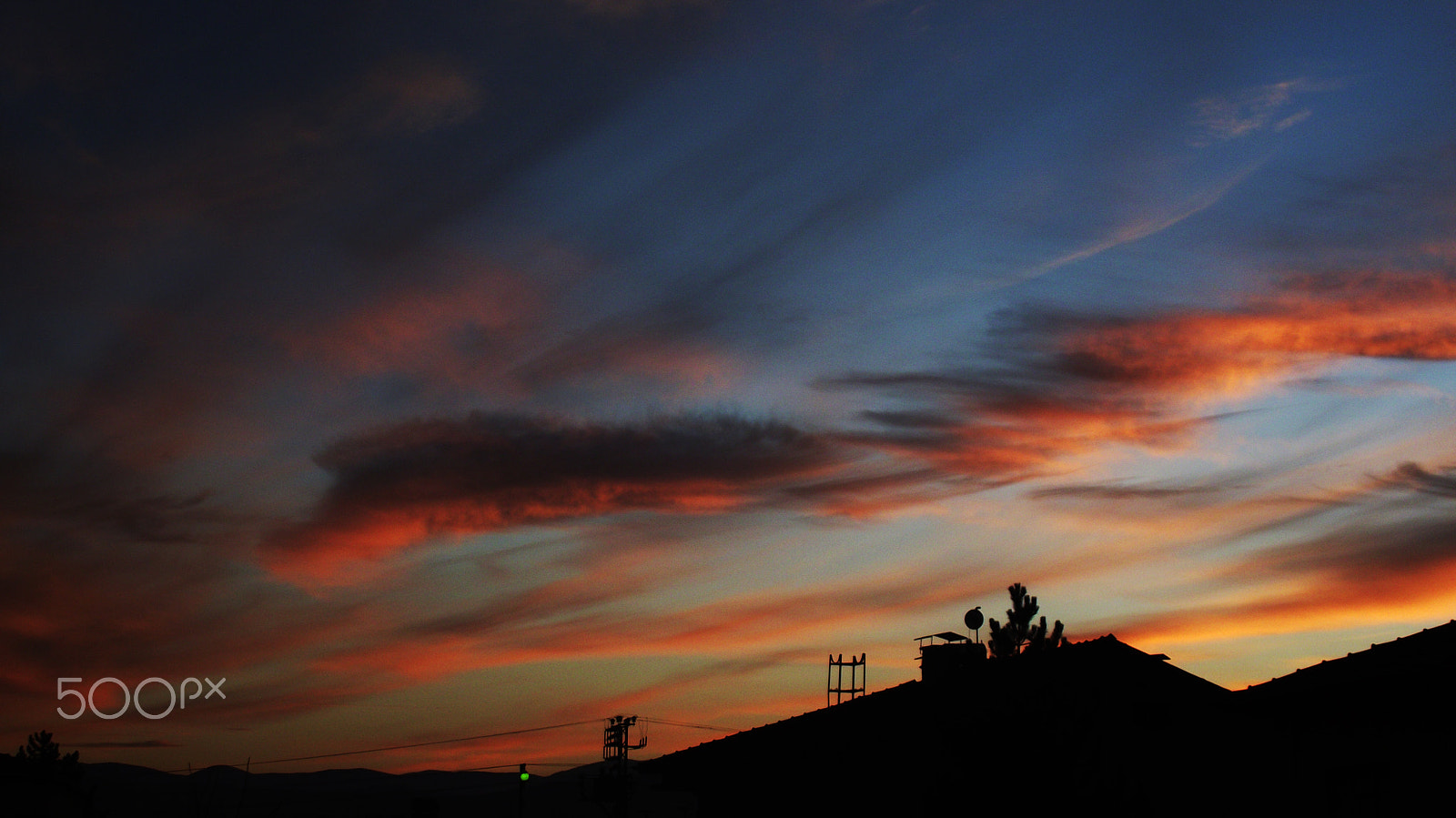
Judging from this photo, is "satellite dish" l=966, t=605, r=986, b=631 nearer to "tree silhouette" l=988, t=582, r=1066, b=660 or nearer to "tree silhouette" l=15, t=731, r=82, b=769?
"tree silhouette" l=988, t=582, r=1066, b=660

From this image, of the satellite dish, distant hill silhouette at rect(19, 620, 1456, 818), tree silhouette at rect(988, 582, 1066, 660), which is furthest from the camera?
tree silhouette at rect(988, 582, 1066, 660)

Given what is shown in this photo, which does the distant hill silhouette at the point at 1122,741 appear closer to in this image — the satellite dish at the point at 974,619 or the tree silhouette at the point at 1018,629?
the satellite dish at the point at 974,619

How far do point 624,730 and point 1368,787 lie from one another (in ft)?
176

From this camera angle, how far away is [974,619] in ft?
114

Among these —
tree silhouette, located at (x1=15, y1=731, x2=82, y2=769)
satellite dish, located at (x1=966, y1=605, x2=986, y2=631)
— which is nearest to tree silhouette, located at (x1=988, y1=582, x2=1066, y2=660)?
satellite dish, located at (x1=966, y1=605, x2=986, y2=631)

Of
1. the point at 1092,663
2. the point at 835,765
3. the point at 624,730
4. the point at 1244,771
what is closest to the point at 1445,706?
the point at 1244,771

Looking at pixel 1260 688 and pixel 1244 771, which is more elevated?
pixel 1260 688

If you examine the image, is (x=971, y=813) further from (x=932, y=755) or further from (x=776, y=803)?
(x=776, y=803)

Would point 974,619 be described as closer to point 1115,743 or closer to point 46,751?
point 1115,743

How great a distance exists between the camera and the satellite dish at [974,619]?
34.3 metres

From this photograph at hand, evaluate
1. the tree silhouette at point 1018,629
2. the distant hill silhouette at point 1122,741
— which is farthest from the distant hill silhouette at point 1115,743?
the tree silhouette at point 1018,629

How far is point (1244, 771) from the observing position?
68.6ft

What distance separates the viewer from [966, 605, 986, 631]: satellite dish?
34312 millimetres

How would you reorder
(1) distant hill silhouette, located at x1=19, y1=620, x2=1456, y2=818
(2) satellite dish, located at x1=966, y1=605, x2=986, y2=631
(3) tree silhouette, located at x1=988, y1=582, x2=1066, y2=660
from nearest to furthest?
(1) distant hill silhouette, located at x1=19, y1=620, x2=1456, y2=818
(2) satellite dish, located at x1=966, y1=605, x2=986, y2=631
(3) tree silhouette, located at x1=988, y1=582, x2=1066, y2=660
